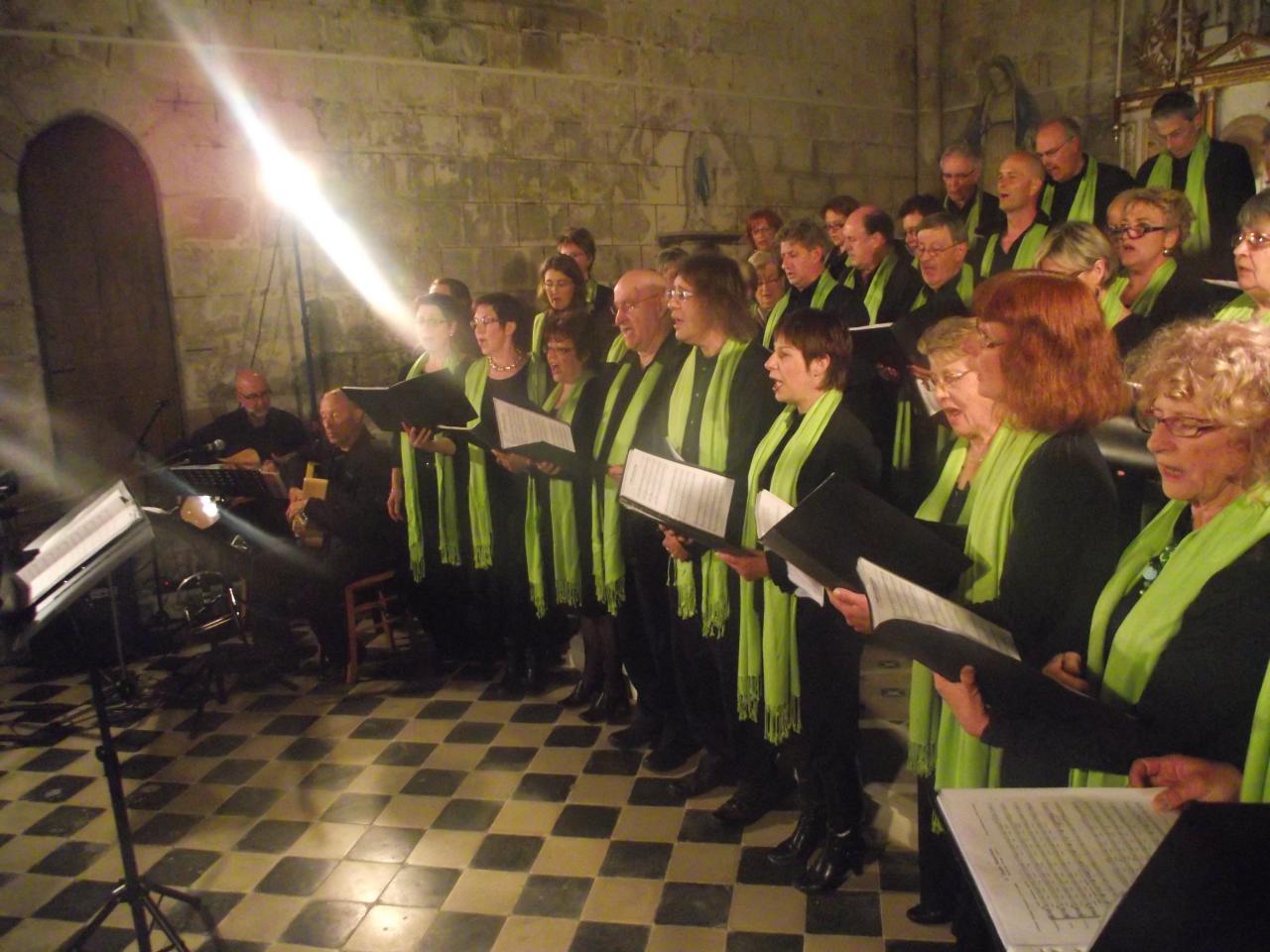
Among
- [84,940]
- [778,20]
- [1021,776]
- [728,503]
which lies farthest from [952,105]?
[84,940]

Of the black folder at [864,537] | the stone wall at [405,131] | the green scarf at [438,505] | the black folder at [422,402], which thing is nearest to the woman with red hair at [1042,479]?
the black folder at [864,537]

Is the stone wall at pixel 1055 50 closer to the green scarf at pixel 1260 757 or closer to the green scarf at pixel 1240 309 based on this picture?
the green scarf at pixel 1240 309

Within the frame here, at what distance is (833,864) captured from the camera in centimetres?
298

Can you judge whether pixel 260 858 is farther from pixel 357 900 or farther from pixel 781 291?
pixel 781 291

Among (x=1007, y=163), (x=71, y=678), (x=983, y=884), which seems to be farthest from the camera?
(x=71, y=678)

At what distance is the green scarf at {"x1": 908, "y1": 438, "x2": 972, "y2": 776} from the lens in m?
2.38

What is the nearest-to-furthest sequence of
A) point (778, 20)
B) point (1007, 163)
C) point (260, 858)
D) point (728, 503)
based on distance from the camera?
point (728, 503), point (260, 858), point (1007, 163), point (778, 20)

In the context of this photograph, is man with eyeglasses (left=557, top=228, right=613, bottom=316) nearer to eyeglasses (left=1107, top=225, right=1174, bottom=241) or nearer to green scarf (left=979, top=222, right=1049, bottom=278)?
green scarf (left=979, top=222, right=1049, bottom=278)

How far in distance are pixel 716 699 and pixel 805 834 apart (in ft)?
2.04

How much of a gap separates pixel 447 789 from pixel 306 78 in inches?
200

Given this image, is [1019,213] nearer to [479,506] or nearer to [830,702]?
[830,702]

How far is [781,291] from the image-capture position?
536 cm

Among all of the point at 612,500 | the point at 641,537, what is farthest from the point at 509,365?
the point at 641,537

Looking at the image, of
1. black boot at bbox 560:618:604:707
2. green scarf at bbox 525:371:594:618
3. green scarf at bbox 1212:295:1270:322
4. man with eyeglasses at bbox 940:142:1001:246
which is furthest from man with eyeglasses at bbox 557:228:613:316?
green scarf at bbox 1212:295:1270:322
